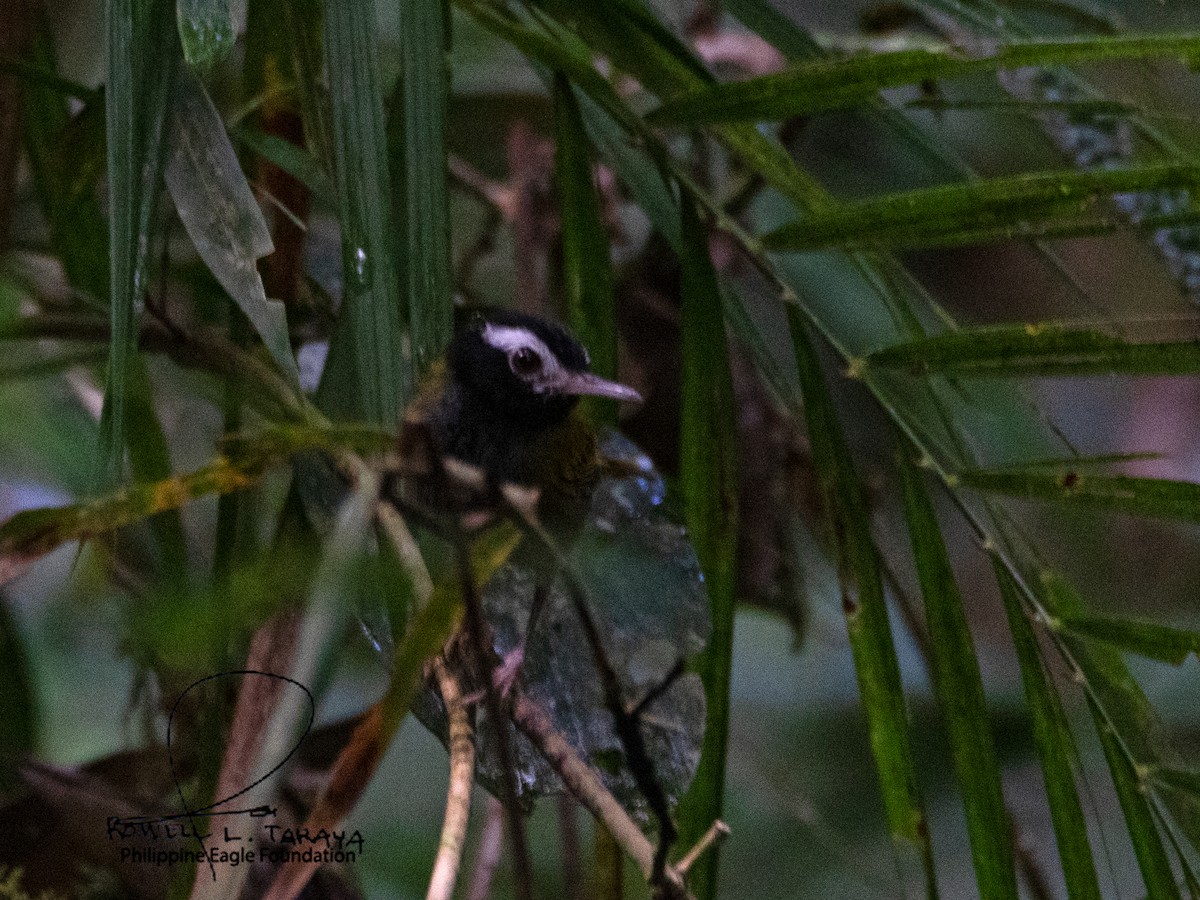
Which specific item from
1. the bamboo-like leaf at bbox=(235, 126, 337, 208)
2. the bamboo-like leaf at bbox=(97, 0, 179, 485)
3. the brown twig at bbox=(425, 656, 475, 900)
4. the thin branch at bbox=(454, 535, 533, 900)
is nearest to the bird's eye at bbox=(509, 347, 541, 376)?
the bamboo-like leaf at bbox=(235, 126, 337, 208)

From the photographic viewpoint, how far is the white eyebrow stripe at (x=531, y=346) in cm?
149

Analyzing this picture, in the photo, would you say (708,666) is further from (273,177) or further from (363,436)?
(273,177)

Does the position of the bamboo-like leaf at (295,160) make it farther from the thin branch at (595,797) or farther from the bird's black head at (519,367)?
the thin branch at (595,797)

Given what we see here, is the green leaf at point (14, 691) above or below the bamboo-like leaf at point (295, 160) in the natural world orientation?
below

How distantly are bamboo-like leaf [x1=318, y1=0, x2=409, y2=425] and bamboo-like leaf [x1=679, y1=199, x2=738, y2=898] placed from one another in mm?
409

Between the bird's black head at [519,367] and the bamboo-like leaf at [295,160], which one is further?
the bird's black head at [519,367]

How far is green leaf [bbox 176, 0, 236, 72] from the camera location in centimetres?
91

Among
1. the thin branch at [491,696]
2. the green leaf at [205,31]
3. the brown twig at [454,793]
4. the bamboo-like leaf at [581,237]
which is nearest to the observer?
the thin branch at [491,696]

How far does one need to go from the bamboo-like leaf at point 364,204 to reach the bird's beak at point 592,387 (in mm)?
368

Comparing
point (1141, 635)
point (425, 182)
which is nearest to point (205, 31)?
point (425, 182)

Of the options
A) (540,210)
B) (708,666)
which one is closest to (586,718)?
(708,666)

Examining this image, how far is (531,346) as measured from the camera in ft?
4.91

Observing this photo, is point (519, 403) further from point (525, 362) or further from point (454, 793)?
point (454, 793)

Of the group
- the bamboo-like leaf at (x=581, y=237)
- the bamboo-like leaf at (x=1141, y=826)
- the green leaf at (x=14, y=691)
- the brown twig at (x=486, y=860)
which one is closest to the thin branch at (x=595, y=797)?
the bamboo-like leaf at (x=1141, y=826)
